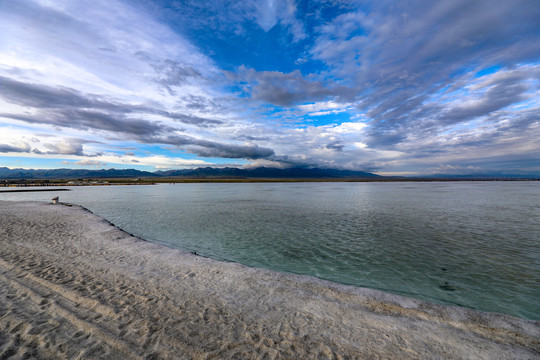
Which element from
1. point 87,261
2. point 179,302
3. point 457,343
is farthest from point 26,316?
point 457,343

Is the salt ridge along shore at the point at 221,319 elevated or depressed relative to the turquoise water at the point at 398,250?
elevated

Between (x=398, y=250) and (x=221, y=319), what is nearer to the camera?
(x=221, y=319)

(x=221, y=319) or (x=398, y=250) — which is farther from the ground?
(x=221, y=319)

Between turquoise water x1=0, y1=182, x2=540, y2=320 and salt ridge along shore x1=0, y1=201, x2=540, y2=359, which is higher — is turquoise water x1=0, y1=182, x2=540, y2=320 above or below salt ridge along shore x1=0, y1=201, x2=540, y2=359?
below

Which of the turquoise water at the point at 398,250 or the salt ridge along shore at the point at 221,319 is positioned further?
the turquoise water at the point at 398,250

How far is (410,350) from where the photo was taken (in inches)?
238

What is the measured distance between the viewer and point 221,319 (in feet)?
24.4

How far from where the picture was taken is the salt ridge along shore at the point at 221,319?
5953 millimetres

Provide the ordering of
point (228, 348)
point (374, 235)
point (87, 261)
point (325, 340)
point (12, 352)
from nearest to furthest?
point (12, 352)
point (228, 348)
point (325, 340)
point (87, 261)
point (374, 235)

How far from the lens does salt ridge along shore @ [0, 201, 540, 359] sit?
5953 mm

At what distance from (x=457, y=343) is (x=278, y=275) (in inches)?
274

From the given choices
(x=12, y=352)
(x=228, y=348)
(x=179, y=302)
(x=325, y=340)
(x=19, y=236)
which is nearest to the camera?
(x=12, y=352)

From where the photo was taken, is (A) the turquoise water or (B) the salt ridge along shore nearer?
(B) the salt ridge along shore

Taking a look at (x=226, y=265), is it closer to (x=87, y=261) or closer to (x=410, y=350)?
(x=87, y=261)
